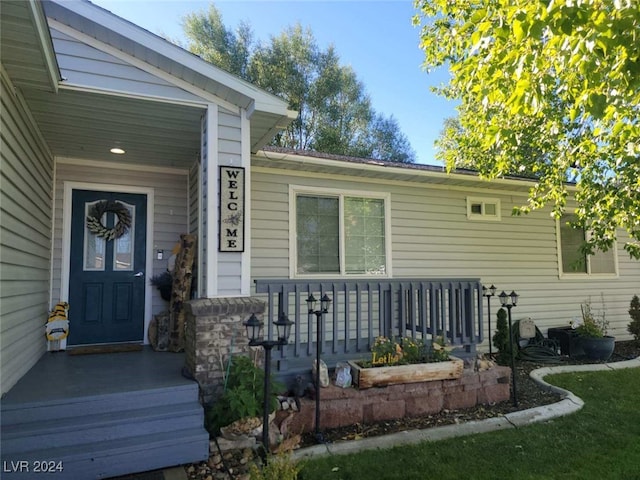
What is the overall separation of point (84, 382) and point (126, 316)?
1.86 metres

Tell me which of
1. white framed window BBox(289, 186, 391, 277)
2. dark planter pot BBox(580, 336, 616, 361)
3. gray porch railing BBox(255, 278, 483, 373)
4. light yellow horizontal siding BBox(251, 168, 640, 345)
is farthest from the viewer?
dark planter pot BBox(580, 336, 616, 361)

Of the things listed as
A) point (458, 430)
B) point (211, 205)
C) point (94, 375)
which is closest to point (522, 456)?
point (458, 430)

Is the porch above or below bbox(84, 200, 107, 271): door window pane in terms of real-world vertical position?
below

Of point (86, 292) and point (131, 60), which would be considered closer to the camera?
point (131, 60)

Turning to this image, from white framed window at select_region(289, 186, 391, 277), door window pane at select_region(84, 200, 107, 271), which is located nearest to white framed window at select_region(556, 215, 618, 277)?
white framed window at select_region(289, 186, 391, 277)

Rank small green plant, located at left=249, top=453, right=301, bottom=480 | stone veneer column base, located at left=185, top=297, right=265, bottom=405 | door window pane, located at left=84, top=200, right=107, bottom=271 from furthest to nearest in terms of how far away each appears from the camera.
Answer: door window pane, located at left=84, top=200, right=107, bottom=271 → stone veneer column base, located at left=185, top=297, right=265, bottom=405 → small green plant, located at left=249, top=453, right=301, bottom=480

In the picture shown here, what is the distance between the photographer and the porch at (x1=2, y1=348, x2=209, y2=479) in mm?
2752

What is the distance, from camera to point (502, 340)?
6109 millimetres

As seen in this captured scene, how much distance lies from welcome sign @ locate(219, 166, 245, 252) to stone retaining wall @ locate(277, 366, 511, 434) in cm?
165

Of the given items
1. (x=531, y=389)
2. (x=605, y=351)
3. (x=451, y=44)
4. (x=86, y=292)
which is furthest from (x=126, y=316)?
(x=605, y=351)

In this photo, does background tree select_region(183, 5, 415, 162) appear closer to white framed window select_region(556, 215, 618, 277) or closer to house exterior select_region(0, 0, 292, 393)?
white framed window select_region(556, 215, 618, 277)

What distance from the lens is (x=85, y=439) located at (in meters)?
2.89

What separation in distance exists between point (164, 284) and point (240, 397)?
256cm

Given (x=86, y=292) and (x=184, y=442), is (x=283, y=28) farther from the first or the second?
(x=184, y=442)
